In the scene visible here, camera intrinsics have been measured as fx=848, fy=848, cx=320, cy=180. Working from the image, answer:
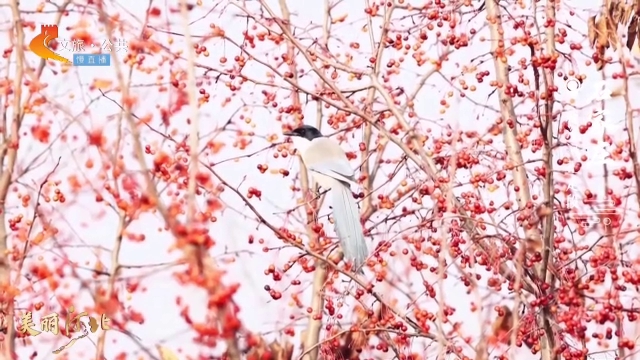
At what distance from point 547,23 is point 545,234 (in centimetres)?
76

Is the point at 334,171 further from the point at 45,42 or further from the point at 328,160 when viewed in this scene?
the point at 45,42

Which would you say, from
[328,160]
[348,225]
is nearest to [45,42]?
[328,160]

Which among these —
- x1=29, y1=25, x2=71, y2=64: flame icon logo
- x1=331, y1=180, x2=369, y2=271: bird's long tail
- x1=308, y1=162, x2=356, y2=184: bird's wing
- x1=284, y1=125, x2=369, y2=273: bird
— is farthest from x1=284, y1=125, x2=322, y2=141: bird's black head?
x1=29, y1=25, x2=71, y2=64: flame icon logo

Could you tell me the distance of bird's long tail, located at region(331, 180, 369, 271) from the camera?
277 cm

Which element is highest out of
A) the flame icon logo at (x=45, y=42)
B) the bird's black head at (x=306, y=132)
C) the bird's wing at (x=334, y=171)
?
the flame icon logo at (x=45, y=42)

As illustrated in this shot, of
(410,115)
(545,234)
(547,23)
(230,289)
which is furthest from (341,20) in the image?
(230,289)

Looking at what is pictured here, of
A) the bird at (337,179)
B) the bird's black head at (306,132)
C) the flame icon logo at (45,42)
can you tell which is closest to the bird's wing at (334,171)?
the bird at (337,179)

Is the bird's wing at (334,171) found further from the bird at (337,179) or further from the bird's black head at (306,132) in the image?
the bird's black head at (306,132)

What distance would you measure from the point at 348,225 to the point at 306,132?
617 millimetres

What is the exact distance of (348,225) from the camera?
2.92 meters

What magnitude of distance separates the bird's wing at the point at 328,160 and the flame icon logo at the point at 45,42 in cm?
106

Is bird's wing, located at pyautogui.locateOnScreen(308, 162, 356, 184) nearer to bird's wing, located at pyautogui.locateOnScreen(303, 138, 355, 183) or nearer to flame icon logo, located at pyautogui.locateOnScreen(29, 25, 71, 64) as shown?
bird's wing, located at pyautogui.locateOnScreen(303, 138, 355, 183)

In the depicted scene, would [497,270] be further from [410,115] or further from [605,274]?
[410,115]

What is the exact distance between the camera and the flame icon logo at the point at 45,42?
3.41 metres
